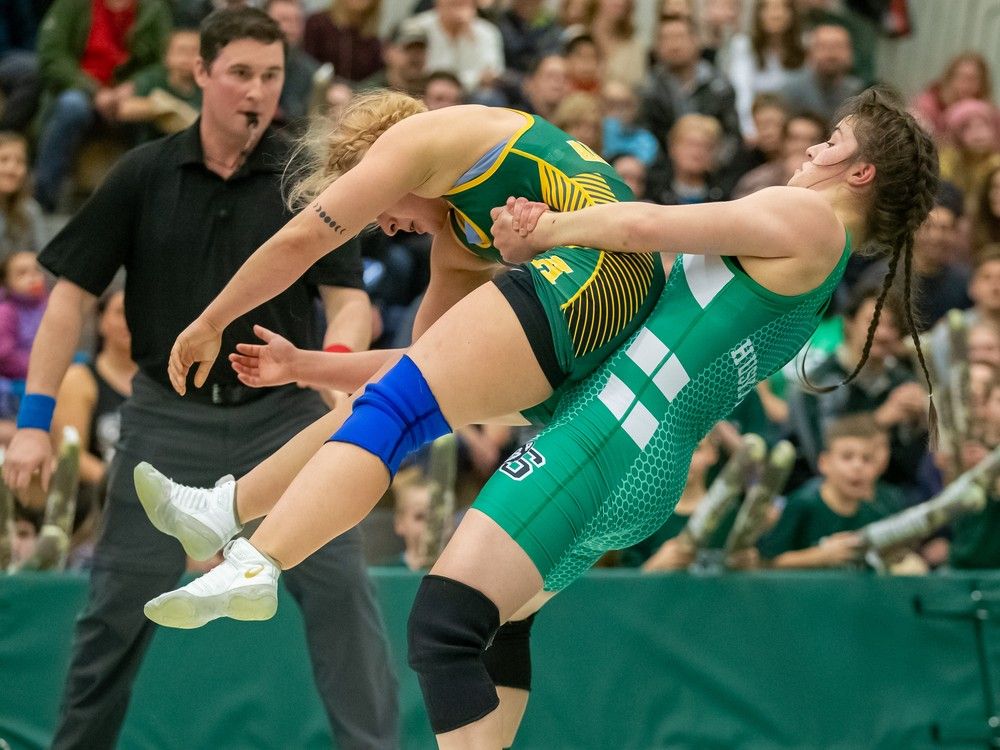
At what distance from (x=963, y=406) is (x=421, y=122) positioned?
3182 millimetres

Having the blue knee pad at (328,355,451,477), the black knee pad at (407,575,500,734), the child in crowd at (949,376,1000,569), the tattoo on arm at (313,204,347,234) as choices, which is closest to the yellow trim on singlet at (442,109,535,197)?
the tattoo on arm at (313,204,347,234)

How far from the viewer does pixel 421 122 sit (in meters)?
3.13

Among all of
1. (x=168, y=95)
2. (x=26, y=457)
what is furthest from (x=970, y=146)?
(x=26, y=457)

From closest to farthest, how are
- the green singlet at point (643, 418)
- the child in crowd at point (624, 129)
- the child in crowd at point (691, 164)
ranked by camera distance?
the green singlet at point (643, 418), the child in crowd at point (691, 164), the child in crowd at point (624, 129)

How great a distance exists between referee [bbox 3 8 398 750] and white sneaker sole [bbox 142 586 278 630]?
119cm

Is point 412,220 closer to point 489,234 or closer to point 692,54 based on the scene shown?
point 489,234

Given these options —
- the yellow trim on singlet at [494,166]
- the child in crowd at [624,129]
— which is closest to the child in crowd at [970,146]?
the child in crowd at [624,129]

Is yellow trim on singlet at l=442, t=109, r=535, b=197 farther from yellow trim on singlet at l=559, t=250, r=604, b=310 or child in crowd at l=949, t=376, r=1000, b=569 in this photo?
child in crowd at l=949, t=376, r=1000, b=569

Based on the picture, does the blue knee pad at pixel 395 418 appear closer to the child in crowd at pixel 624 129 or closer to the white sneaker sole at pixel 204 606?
the white sneaker sole at pixel 204 606

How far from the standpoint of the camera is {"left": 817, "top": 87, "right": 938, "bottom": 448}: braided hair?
3137 mm

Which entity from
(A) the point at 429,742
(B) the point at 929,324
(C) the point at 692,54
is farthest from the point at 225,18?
(C) the point at 692,54

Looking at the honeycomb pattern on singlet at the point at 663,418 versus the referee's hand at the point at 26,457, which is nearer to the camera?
the honeycomb pattern on singlet at the point at 663,418

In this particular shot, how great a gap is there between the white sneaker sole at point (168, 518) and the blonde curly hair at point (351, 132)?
2.44 ft

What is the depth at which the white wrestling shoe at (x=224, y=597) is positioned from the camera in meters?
2.84
